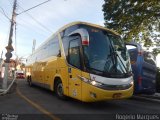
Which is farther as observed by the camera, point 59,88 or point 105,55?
point 59,88

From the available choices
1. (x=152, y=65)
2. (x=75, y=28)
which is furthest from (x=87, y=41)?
(x=152, y=65)

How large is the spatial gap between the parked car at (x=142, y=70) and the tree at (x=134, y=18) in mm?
8162

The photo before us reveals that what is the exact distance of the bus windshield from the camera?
1052 centimetres

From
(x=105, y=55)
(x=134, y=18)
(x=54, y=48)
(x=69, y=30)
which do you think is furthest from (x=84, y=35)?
(x=134, y=18)

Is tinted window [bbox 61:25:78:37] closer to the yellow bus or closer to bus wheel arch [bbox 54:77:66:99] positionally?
the yellow bus

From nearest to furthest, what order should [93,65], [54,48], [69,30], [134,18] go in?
[93,65] → [69,30] → [54,48] → [134,18]

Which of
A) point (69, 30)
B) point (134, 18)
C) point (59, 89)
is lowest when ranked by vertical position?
point (59, 89)

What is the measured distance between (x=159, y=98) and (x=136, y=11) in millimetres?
9442

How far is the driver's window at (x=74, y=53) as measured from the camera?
1114cm

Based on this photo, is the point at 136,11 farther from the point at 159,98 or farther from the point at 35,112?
the point at 35,112

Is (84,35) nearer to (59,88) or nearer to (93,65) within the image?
(93,65)

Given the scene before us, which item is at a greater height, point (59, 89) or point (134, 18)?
point (134, 18)

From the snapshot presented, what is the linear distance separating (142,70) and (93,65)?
17.7ft

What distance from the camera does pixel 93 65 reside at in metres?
10.5
